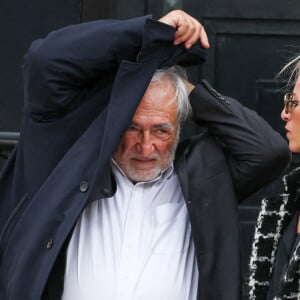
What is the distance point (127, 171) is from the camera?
3902 mm

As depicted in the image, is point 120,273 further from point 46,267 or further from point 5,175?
point 5,175

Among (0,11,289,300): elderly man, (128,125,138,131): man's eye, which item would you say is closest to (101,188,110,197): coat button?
(0,11,289,300): elderly man

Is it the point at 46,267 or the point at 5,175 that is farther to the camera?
the point at 5,175

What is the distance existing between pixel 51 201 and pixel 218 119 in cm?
62

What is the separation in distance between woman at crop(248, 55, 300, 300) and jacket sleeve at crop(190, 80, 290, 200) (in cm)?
10

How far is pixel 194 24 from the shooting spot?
12.6ft

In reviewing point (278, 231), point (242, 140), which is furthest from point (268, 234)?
point (242, 140)

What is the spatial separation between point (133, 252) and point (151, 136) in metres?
0.39

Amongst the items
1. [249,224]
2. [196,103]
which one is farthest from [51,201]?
[249,224]

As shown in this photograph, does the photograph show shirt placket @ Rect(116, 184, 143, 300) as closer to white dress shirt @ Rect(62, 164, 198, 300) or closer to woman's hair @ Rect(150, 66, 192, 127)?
white dress shirt @ Rect(62, 164, 198, 300)

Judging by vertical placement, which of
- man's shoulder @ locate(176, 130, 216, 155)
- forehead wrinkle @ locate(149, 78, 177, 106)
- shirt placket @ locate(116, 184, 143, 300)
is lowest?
shirt placket @ locate(116, 184, 143, 300)

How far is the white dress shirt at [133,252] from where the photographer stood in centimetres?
375

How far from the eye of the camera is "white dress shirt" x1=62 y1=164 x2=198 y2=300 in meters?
3.75

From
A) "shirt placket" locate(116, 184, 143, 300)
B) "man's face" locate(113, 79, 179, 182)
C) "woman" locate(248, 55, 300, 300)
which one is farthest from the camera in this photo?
"man's face" locate(113, 79, 179, 182)
